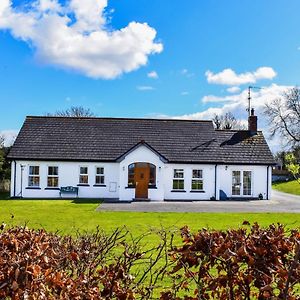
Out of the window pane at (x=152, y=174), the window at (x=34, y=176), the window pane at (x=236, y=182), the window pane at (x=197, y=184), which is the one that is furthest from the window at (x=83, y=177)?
the window pane at (x=236, y=182)

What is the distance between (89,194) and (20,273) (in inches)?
1178

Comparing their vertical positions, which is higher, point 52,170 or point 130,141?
point 130,141

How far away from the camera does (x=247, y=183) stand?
33875mm

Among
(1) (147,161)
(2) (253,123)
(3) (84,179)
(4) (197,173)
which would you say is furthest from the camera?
(2) (253,123)

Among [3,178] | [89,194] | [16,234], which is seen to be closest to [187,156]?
Result: [89,194]

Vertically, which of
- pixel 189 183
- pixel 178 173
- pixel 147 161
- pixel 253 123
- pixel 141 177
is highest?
pixel 253 123

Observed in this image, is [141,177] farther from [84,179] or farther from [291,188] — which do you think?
[291,188]

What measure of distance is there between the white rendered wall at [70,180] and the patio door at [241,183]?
8.68 meters

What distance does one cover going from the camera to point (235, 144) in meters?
35.3

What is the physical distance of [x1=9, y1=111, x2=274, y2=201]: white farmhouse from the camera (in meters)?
32.1

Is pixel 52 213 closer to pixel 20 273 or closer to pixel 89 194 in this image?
pixel 89 194

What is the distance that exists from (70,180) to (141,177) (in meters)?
5.15

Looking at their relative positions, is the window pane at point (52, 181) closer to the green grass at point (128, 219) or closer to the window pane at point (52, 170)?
the window pane at point (52, 170)

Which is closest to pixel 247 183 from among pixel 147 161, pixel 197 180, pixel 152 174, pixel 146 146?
pixel 197 180
